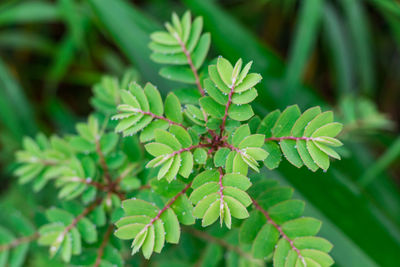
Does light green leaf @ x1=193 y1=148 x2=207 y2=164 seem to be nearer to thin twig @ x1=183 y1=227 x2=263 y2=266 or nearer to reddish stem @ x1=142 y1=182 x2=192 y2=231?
reddish stem @ x1=142 y1=182 x2=192 y2=231

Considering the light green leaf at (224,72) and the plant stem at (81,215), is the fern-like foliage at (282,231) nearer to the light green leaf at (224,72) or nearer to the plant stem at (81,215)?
the light green leaf at (224,72)

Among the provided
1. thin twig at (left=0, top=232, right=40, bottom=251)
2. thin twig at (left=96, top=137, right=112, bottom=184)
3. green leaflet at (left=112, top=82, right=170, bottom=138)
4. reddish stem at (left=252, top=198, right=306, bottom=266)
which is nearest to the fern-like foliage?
reddish stem at (left=252, top=198, right=306, bottom=266)

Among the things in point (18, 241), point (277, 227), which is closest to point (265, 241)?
point (277, 227)

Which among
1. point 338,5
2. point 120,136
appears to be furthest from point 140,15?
point 338,5

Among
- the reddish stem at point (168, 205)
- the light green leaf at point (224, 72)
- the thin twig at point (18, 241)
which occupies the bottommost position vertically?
the thin twig at point (18, 241)

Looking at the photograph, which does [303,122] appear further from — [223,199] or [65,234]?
[65,234]

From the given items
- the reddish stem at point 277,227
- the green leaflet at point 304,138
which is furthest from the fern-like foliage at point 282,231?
the green leaflet at point 304,138

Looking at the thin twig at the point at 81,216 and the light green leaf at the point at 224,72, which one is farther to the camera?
the thin twig at the point at 81,216
